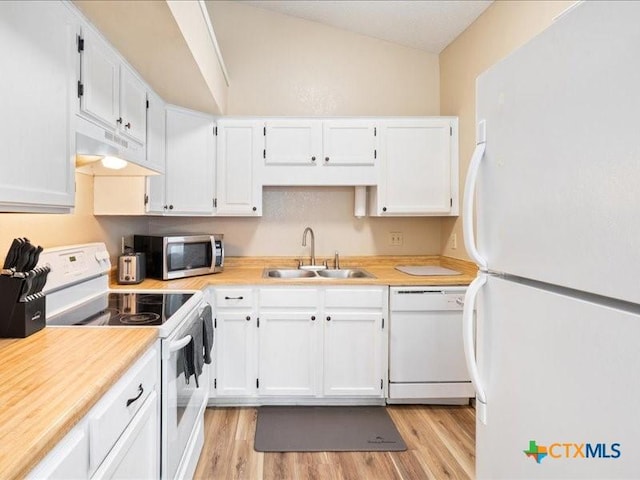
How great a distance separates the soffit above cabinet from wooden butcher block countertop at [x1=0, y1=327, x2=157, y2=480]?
121cm

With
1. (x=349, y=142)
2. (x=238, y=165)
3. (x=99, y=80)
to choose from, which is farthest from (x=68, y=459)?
(x=349, y=142)

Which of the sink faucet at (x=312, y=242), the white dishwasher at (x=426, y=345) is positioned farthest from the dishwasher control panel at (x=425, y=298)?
the sink faucet at (x=312, y=242)

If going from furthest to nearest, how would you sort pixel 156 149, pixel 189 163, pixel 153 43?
pixel 189 163
pixel 156 149
pixel 153 43

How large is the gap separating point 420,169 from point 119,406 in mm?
2426

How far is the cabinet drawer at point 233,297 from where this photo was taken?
2.42 metres

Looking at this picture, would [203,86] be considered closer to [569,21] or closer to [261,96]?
[261,96]

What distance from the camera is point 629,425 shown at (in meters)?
0.61

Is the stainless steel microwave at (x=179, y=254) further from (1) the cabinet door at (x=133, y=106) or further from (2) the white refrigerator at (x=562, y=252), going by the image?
(2) the white refrigerator at (x=562, y=252)

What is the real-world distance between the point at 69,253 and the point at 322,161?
5.63 feet

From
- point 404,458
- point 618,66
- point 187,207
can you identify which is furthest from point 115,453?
point 187,207

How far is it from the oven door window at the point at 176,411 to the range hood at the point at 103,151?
81cm

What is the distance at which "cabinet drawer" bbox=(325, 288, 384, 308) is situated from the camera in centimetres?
244

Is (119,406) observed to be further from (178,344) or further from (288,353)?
(288,353)

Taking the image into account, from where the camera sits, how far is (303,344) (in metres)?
2.44
